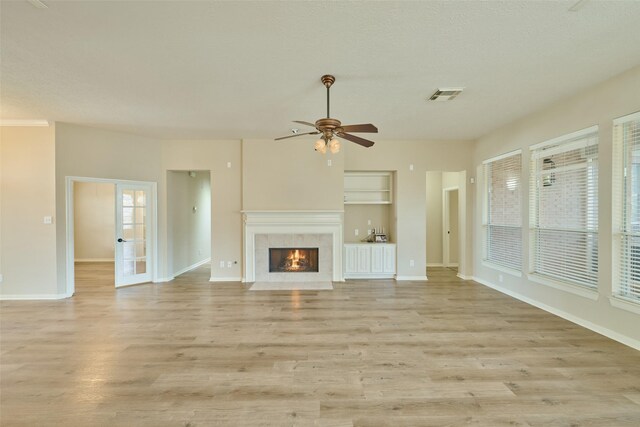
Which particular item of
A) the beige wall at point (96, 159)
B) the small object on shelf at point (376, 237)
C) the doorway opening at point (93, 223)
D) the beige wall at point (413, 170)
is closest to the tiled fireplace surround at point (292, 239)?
the small object on shelf at point (376, 237)

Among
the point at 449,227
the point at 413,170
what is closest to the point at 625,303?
the point at 413,170

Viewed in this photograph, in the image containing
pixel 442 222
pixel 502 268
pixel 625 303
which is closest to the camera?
pixel 625 303

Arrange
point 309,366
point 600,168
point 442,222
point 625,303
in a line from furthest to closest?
point 442,222 < point 600,168 < point 625,303 < point 309,366

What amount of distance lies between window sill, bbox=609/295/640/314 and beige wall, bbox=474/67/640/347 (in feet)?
0.15

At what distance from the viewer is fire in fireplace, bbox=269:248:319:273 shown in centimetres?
610

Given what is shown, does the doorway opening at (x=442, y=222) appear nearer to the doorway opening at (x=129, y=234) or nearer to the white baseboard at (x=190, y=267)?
the white baseboard at (x=190, y=267)

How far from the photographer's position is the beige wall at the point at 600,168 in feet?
10.4

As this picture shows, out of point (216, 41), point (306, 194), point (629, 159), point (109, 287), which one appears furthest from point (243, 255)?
point (629, 159)

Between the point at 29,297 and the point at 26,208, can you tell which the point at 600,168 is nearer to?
the point at 26,208

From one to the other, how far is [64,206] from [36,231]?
22.7 inches

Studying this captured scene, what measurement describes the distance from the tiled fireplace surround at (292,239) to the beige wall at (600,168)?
333 centimetres

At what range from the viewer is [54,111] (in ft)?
14.1

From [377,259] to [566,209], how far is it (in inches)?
132

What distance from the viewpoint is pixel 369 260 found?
6.27m
